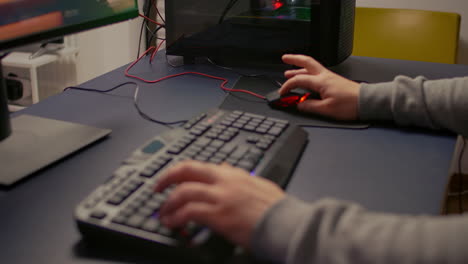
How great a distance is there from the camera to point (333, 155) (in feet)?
2.47

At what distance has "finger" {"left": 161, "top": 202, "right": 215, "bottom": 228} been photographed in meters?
0.50

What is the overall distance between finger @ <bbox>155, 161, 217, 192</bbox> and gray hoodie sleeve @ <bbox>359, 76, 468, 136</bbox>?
Answer: 0.43 m

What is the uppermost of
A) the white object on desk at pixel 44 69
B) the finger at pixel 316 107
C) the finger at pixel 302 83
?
the finger at pixel 302 83

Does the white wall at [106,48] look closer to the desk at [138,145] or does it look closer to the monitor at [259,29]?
the monitor at [259,29]

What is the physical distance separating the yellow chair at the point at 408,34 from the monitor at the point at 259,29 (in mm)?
534

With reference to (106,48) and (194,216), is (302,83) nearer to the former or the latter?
(194,216)

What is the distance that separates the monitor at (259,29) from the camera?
46.6 inches

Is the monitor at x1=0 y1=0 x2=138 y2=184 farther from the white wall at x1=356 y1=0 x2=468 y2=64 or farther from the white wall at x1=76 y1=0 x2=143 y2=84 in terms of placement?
the white wall at x1=76 y1=0 x2=143 y2=84

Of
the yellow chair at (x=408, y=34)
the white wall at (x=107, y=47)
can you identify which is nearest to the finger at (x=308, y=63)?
the yellow chair at (x=408, y=34)

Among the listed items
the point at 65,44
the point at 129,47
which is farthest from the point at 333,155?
the point at 65,44

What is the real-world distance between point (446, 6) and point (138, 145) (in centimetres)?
177

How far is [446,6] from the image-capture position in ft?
6.83

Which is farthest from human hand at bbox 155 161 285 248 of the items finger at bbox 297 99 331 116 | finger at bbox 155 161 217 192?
finger at bbox 297 99 331 116

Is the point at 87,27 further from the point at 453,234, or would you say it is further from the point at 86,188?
the point at 453,234
